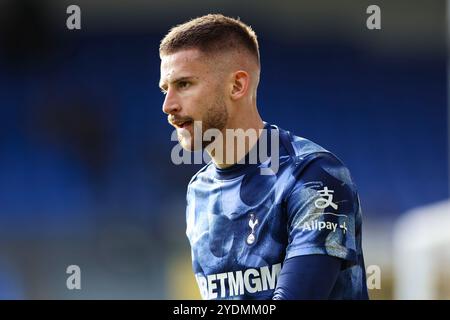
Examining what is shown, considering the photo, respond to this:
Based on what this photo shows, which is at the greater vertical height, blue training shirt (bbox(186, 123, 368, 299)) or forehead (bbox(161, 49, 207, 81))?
forehead (bbox(161, 49, 207, 81))

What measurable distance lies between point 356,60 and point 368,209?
164 cm

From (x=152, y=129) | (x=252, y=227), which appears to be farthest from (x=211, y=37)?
(x=152, y=129)

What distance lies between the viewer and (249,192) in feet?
11.0

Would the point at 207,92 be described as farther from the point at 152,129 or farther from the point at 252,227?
the point at 152,129

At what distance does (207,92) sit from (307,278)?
953 millimetres

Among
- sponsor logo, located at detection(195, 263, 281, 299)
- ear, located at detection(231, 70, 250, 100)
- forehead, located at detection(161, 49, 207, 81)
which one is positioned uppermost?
forehead, located at detection(161, 49, 207, 81)

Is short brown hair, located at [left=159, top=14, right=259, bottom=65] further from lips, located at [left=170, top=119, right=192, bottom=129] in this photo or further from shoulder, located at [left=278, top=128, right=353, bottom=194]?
shoulder, located at [left=278, top=128, right=353, bottom=194]

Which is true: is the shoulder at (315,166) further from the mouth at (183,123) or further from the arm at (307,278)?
the mouth at (183,123)

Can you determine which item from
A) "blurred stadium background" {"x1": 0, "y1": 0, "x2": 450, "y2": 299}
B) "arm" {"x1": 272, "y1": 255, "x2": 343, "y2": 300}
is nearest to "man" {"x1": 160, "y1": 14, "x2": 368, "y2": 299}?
"arm" {"x1": 272, "y1": 255, "x2": 343, "y2": 300}

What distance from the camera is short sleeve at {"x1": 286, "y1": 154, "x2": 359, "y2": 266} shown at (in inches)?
118

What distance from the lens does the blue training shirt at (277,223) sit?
120 inches

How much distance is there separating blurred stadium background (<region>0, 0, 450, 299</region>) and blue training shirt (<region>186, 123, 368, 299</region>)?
4.30m
